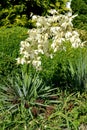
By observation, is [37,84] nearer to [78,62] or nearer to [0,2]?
[78,62]

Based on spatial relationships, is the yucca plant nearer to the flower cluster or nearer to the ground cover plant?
the ground cover plant

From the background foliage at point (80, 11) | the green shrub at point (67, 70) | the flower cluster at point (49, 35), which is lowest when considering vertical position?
the background foliage at point (80, 11)

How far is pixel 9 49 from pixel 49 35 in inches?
97.1

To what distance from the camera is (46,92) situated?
629 cm

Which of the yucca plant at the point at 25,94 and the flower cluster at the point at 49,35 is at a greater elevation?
the flower cluster at the point at 49,35

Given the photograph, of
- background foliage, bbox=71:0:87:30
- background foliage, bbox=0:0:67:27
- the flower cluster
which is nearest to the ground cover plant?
the flower cluster

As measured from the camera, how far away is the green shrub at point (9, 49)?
7.69m

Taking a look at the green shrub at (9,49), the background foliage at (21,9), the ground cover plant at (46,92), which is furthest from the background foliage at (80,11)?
the ground cover plant at (46,92)

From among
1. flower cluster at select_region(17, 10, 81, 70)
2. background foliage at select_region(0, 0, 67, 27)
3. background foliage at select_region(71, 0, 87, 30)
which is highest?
flower cluster at select_region(17, 10, 81, 70)

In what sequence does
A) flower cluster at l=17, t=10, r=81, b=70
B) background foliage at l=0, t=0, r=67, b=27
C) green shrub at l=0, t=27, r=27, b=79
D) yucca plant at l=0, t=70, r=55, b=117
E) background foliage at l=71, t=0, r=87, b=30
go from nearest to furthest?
1. flower cluster at l=17, t=10, r=81, b=70
2. yucca plant at l=0, t=70, r=55, b=117
3. green shrub at l=0, t=27, r=27, b=79
4. background foliage at l=0, t=0, r=67, b=27
5. background foliage at l=71, t=0, r=87, b=30

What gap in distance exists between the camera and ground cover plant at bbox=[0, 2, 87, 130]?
5457 mm

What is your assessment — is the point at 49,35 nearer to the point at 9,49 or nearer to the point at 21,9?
the point at 9,49

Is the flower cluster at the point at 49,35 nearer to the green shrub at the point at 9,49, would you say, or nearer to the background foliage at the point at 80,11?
the green shrub at the point at 9,49

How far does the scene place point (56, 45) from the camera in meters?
5.37
